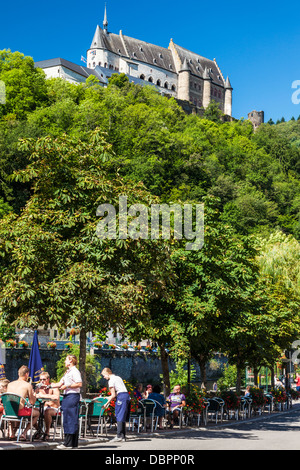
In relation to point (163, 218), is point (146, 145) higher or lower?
higher

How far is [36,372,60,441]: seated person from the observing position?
12297mm

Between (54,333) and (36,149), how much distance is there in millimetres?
19269

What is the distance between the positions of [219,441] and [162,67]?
130568mm

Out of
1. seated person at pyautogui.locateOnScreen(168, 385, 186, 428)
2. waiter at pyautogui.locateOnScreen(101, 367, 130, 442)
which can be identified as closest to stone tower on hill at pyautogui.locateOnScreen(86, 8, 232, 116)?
seated person at pyautogui.locateOnScreen(168, 385, 186, 428)

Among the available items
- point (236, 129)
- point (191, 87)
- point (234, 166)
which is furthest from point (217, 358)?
point (191, 87)

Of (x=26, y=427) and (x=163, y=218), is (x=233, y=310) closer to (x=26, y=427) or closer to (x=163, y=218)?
(x=163, y=218)

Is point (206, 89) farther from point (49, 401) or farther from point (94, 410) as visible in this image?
point (49, 401)

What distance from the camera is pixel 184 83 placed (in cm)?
14088

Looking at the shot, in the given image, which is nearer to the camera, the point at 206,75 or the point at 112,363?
the point at 112,363

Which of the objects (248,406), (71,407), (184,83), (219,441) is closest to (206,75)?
(184,83)

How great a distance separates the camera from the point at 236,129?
125 meters

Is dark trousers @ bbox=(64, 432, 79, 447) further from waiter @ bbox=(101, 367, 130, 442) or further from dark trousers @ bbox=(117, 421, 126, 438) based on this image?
dark trousers @ bbox=(117, 421, 126, 438)
